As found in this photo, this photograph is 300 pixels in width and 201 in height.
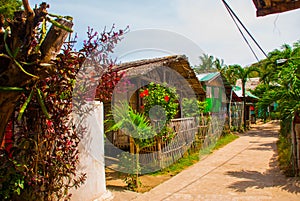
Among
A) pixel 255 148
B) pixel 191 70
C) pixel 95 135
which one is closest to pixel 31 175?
pixel 95 135

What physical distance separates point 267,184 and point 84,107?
13.6 ft

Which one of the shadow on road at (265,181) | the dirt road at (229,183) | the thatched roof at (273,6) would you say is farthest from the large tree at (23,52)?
the shadow on road at (265,181)

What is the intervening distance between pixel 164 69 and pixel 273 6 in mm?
6280

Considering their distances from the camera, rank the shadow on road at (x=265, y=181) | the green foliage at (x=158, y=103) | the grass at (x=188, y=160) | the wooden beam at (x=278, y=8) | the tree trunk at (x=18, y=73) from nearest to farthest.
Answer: the tree trunk at (x=18, y=73), the wooden beam at (x=278, y=8), the shadow on road at (x=265, y=181), the grass at (x=188, y=160), the green foliage at (x=158, y=103)

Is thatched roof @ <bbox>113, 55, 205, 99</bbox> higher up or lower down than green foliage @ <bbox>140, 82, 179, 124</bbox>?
higher up

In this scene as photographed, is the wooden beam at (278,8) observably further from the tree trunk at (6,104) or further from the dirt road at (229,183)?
the dirt road at (229,183)

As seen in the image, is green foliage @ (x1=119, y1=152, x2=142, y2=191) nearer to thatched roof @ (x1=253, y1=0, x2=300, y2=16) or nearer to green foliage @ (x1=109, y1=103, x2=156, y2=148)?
green foliage @ (x1=109, y1=103, x2=156, y2=148)

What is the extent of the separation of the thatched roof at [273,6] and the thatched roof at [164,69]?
459 centimetres

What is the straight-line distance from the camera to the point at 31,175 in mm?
2949

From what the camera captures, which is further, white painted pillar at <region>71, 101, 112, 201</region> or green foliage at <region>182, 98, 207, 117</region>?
green foliage at <region>182, 98, 207, 117</region>

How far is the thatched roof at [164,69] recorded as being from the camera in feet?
26.2

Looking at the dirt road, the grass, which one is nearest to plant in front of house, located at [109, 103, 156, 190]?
the dirt road

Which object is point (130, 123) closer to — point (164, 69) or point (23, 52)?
point (23, 52)

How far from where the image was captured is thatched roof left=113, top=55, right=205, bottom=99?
7.98 metres
